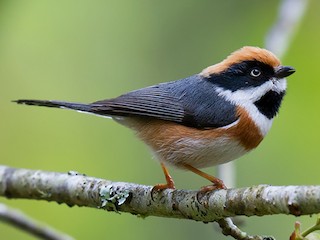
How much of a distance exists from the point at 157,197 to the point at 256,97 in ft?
3.54

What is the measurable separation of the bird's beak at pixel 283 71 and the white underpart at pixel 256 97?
48mm

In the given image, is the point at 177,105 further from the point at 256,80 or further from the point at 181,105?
the point at 256,80

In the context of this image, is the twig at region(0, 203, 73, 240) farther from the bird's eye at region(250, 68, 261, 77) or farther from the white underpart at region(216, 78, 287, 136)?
the bird's eye at region(250, 68, 261, 77)

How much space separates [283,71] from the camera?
4.55 m

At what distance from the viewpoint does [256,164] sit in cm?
718

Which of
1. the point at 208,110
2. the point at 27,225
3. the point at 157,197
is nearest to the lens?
the point at 157,197

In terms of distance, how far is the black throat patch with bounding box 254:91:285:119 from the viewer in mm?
4543

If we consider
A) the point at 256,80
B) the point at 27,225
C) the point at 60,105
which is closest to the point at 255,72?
the point at 256,80

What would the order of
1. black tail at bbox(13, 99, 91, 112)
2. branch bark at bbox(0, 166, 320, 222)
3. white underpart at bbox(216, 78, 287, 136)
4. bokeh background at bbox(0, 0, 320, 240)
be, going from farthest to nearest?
bokeh background at bbox(0, 0, 320, 240) → black tail at bbox(13, 99, 91, 112) → white underpart at bbox(216, 78, 287, 136) → branch bark at bbox(0, 166, 320, 222)

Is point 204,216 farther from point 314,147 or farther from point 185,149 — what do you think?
point 314,147

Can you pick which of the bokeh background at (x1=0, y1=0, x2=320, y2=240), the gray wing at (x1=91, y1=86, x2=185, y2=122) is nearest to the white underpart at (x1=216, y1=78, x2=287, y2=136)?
the gray wing at (x1=91, y1=86, x2=185, y2=122)

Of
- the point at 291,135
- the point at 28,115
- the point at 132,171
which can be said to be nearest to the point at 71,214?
the point at 132,171

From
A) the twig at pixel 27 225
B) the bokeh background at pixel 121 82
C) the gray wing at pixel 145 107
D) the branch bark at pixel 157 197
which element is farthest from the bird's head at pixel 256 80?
the bokeh background at pixel 121 82

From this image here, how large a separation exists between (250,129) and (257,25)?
3860 millimetres
